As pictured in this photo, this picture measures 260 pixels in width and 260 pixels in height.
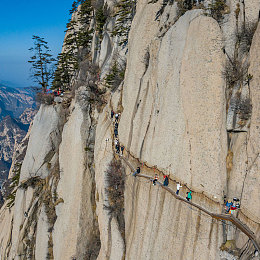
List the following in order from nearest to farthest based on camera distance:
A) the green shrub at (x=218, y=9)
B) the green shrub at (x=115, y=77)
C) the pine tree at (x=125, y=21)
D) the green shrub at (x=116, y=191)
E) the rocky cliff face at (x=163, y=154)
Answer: the rocky cliff face at (x=163, y=154)
the green shrub at (x=218, y=9)
the green shrub at (x=116, y=191)
the green shrub at (x=115, y=77)
the pine tree at (x=125, y=21)

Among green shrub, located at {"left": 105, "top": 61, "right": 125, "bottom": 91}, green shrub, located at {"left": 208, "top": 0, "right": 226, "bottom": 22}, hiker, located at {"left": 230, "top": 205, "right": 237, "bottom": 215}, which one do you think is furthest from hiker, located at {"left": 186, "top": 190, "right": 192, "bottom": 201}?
green shrub, located at {"left": 105, "top": 61, "right": 125, "bottom": 91}

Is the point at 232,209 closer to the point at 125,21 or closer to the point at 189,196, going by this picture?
the point at 189,196

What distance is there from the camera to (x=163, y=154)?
18469mm

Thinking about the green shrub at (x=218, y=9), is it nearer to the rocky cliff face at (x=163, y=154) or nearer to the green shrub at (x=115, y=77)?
the rocky cliff face at (x=163, y=154)

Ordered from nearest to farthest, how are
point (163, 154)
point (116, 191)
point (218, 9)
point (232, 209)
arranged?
1. point (232, 209)
2. point (218, 9)
3. point (163, 154)
4. point (116, 191)

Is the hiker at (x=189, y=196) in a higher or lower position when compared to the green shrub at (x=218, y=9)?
lower

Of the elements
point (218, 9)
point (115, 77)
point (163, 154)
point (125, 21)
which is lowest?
point (163, 154)

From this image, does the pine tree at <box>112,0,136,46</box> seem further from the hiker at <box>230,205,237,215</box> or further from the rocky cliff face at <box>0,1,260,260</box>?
the hiker at <box>230,205,237,215</box>

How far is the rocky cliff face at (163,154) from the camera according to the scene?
45.8ft

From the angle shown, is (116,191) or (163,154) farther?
(116,191)

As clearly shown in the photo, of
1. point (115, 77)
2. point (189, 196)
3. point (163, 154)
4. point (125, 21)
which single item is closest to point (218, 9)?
point (163, 154)

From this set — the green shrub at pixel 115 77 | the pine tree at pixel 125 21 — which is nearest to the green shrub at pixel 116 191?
the green shrub at pixel 115 77

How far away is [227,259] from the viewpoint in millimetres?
13125

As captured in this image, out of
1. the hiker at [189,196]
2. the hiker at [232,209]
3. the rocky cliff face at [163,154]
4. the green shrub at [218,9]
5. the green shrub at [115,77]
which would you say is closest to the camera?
the hiker at [232,209]
